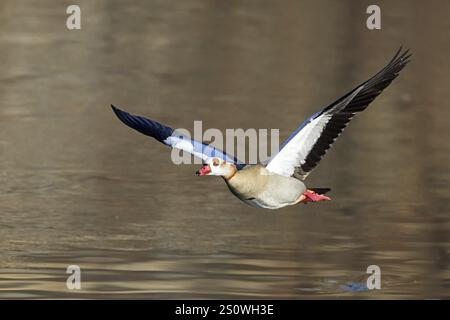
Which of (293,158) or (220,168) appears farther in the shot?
(293,158)

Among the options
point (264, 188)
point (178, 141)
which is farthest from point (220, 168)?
point (178, 141)

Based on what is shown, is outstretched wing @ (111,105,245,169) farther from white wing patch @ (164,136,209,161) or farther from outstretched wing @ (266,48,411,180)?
outstretched wing @ (266,48,411,180)

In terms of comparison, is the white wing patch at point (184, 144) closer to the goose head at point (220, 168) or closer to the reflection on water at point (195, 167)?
the goose head at point (220, 168)

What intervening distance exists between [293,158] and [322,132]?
0.26 metres

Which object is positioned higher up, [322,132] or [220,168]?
[322,132]

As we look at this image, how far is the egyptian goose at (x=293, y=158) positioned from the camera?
948 cm

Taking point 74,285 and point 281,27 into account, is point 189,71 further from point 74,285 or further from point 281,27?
point 74,285

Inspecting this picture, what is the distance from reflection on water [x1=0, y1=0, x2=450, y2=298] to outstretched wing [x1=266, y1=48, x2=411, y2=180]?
70 centimetres

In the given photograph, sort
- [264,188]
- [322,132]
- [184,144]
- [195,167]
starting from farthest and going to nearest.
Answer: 1. [195,167]
2. [184,144]
3. [322,132]
4. [264,188]

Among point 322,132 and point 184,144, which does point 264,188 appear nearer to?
point 322,132

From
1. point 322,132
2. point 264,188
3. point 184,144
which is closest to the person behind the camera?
point 264,188

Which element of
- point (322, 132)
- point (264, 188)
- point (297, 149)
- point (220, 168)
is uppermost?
point (322, 132)

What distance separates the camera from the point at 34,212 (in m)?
11.3

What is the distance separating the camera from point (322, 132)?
9.61 metres
